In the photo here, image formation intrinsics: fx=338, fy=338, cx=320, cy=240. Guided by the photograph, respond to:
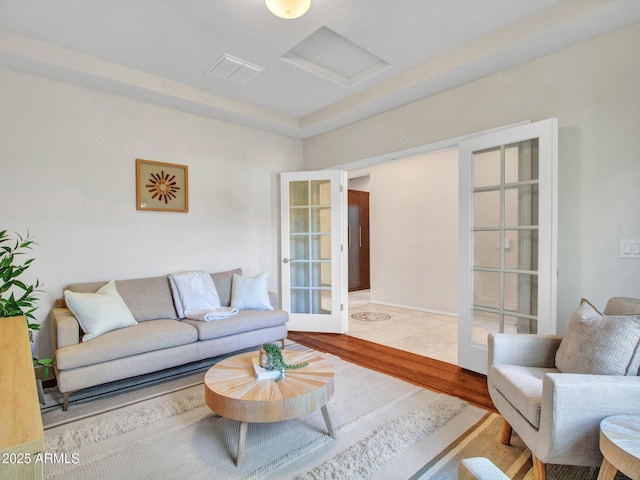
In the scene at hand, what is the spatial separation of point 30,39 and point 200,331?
257cm

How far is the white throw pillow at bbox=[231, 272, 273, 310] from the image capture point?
11.5 ft

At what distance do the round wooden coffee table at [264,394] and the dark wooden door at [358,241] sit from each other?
5277 mm

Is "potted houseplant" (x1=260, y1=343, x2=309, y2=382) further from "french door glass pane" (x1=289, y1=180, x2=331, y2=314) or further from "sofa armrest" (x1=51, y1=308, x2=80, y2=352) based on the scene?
"french door glass pane" (x1=289, y1=180, x2=331, y2=314)

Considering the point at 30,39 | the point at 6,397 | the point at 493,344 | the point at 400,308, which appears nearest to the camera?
the point at 6,397

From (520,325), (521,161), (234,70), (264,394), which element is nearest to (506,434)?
(520,325)

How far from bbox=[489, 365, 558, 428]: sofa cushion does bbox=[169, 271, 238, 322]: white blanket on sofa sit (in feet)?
7.39

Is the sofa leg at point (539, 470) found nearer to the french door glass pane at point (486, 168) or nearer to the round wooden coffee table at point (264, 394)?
the round wooden coffee table at point (264, 394)

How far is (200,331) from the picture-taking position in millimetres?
2896

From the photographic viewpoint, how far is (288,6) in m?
1.97

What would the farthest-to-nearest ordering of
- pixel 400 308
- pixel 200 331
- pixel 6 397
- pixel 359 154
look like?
pixel 400 308 → pixel 359 154 → pixel 200 331 → pixel 6 397

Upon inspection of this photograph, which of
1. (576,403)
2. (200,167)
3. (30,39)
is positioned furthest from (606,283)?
(30,39)

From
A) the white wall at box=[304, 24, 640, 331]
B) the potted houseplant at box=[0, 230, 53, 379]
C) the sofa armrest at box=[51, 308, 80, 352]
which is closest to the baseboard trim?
the white wall at box=[304, 24, 640, 331]

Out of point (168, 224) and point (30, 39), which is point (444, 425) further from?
point (30, 39)

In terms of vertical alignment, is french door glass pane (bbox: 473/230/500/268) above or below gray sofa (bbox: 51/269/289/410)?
above
